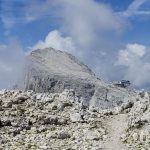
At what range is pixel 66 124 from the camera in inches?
1857

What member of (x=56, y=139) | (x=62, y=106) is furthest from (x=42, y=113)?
(x=56, y=139)

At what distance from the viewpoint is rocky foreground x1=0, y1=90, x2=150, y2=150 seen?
133 feet

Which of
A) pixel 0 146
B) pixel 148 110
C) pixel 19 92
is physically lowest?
pixel 0 146

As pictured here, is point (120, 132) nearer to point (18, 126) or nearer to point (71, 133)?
point (71, 133)

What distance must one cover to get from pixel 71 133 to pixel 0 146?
23.0 ft

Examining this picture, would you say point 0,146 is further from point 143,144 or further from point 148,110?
point 148,110

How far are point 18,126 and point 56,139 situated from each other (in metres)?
4.64

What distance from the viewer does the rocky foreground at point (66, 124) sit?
→ 4053 centimetres

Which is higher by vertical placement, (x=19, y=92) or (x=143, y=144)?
(x=19, y=92)

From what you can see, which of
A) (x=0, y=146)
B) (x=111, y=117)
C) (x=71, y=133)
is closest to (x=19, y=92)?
(x=111, y=117)

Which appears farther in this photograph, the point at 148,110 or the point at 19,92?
the point at 19,92

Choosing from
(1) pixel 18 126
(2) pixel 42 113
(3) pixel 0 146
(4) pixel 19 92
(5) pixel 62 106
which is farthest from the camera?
(4) pixel 19 92

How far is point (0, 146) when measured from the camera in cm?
3900

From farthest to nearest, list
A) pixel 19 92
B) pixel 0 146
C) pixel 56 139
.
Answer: pixel 19 92 → pixel 56 139 → pixel 0 146
